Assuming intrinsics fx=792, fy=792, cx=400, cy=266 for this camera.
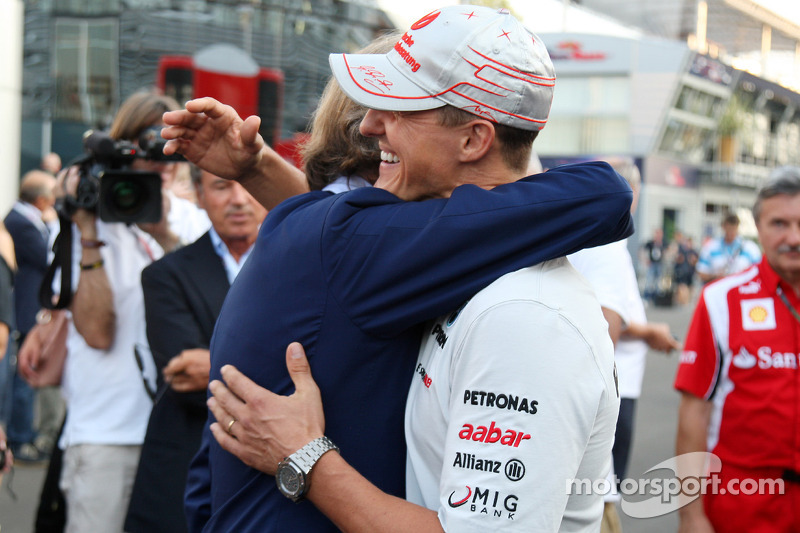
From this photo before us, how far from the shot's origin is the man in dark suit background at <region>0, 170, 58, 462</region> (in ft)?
22.0

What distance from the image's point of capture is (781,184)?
9.91ft

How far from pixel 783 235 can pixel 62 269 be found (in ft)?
9.03

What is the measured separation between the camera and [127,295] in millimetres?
3199

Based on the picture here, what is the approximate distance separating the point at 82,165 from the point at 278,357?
2.00 m

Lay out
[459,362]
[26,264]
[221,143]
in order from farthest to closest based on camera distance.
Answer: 1. [26,264]
2. [221,143]
3. [459,362]

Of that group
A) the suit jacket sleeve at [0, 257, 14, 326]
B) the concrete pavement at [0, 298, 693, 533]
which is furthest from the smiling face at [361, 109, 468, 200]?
the concrete pavement at [0, 298, 693, 533]

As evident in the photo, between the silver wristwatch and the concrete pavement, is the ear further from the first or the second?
the concrete pavement

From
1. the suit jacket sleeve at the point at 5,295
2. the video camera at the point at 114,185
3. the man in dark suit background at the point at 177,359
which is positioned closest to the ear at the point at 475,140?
the man in dark suit background at the point at 177,359

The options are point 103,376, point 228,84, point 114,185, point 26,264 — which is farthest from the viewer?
point 228,84

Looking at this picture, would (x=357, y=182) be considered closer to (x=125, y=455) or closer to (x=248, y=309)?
(x=248, y=309)

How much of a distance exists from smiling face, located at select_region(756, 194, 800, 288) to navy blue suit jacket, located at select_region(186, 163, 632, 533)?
65.6 inches

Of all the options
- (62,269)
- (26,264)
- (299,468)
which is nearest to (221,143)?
(299,468)

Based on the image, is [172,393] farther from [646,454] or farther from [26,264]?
[646,454]

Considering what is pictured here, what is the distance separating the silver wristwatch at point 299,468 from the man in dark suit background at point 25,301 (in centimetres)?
589
